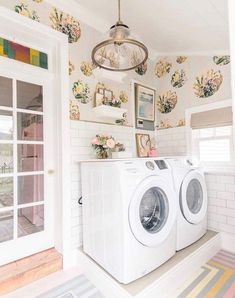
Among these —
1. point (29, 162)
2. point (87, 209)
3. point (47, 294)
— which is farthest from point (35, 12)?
point (47, 294)

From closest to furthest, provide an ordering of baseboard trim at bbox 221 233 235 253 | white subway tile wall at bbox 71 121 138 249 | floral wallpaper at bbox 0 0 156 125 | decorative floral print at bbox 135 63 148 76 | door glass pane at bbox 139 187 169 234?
1. door glass pane at bbox 139 187 169 234
2. floral wallpaper at bbox 0 0 156 125
3. white subway tile wall at bbox 71 121 138 249
4. baseboard trim at bbox 221 233 235 253
5. decorative floral print at bbox 135 63 148 76

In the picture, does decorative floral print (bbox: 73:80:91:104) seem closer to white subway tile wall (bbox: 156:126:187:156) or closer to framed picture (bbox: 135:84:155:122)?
framed picture (bbox: 135:84:155:122)

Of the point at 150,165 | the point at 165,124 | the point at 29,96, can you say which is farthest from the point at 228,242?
the point at 29,96

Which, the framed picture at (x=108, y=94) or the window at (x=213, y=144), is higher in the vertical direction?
the framed picture at (x=108, y=94)

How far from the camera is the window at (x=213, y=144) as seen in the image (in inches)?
94.6

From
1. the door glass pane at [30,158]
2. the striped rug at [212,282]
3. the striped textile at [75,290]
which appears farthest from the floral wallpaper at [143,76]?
the striped rug at [212,282]

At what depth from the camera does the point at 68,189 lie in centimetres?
204

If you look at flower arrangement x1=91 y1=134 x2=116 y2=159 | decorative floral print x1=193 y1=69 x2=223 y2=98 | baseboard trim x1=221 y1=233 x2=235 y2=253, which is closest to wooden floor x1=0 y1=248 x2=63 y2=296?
flower arrangement x1=91 y1=134 x2=116 y2=159

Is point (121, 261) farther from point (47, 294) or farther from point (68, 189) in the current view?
point (68, 189)

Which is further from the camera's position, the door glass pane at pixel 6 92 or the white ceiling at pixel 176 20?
the door glass pane at pixel 6 92

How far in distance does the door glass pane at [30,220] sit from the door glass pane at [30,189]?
9cm

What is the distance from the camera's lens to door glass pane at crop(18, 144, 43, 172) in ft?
6.54

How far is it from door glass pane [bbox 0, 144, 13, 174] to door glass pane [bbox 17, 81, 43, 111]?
1.42 ft

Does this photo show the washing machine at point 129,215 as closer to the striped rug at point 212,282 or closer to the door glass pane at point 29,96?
the striped rug at point 212,282
